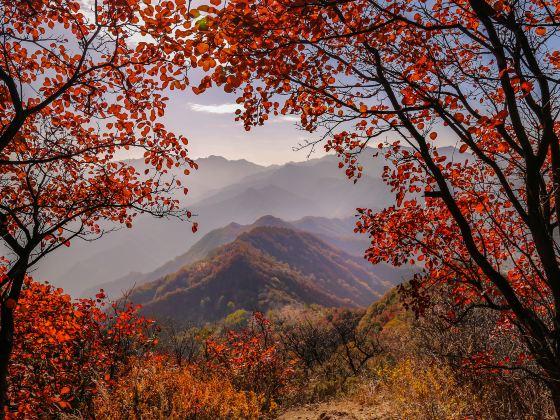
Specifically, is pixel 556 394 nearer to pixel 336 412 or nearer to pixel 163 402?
pixel 336 412

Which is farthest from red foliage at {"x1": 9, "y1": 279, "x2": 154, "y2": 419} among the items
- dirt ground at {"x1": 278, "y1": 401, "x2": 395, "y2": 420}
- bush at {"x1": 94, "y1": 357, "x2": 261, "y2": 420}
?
dirt ground at {"x1": 278, "y1": 401, "x2": 395, "y2": 420}

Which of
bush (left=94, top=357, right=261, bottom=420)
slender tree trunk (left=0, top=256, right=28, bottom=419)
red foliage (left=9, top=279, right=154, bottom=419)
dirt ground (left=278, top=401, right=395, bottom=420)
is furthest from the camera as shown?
red foliage (left=9, top=279, right=154, bottom=419)

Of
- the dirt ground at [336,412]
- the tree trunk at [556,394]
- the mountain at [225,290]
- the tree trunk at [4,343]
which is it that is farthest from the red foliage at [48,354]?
the mountain at [225,290]

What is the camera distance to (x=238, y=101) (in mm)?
5316

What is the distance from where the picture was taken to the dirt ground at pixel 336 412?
7523 millimetres

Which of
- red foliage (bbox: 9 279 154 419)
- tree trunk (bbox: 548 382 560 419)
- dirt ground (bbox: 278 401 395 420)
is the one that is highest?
red foliage (bbox: 9 279 154 419)

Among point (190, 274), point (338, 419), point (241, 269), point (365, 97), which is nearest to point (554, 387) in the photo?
point (365, 97)

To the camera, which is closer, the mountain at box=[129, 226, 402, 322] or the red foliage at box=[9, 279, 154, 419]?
the red foliage at box=[9, 279, 154, 419]

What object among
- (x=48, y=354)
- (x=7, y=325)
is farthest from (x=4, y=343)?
(x=48, y=354)

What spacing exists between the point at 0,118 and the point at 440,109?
7.20m

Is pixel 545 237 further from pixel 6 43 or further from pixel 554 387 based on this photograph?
pixel 6 43

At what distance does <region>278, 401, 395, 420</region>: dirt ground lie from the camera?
752 cm

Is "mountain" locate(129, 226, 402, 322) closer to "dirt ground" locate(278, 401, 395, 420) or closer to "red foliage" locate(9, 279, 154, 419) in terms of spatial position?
"red foliage" locate(9, 279, 154, 419)

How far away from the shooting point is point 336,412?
809 cm
